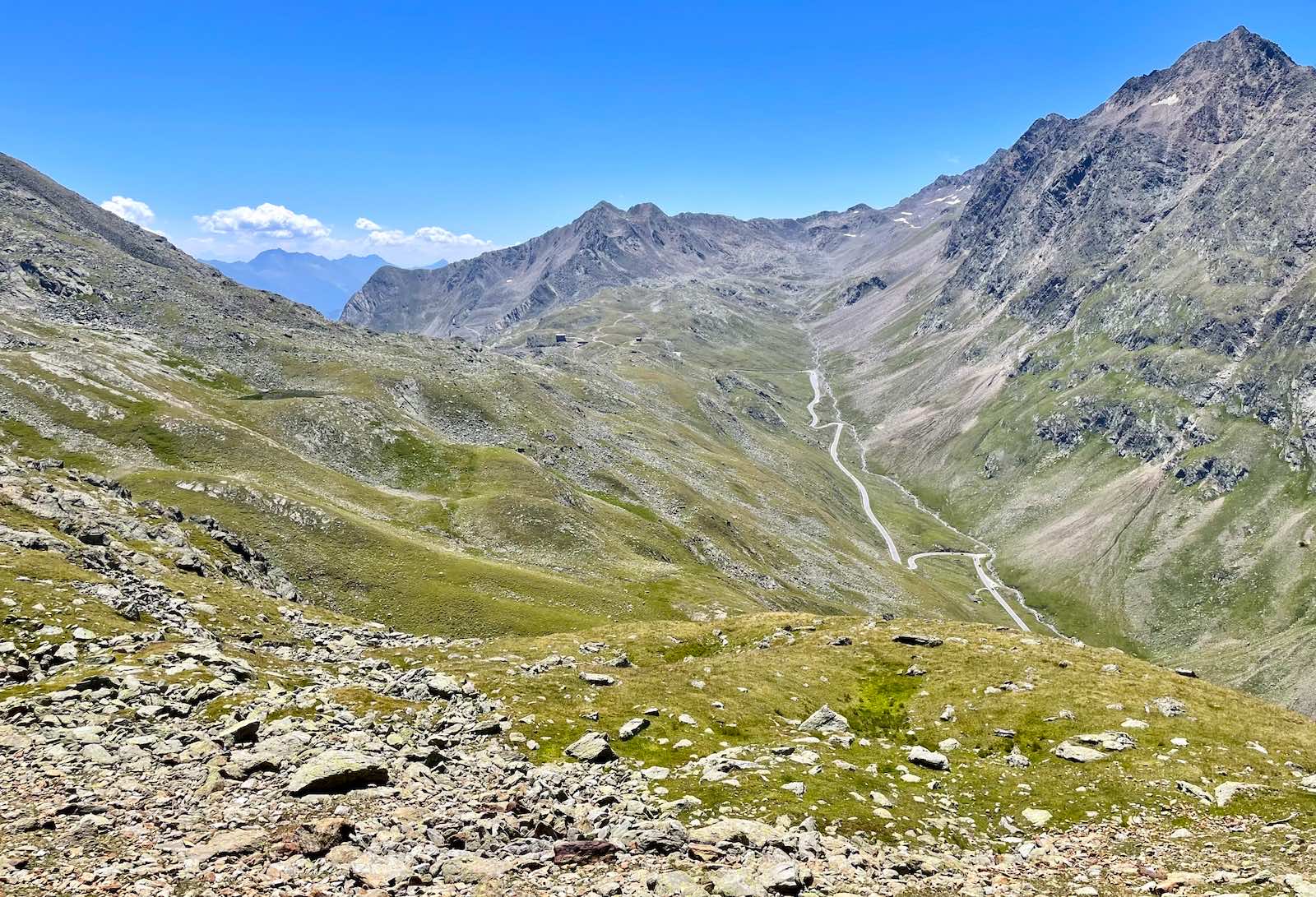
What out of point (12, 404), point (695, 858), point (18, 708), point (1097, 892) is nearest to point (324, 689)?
point (18, 708)

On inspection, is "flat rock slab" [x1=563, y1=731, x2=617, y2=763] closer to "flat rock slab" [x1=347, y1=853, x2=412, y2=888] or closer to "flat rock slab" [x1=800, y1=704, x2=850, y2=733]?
"flat rock slab" [x1=347, y1=853, x2=412, y2=888]

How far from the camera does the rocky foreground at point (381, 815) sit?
20266 mm

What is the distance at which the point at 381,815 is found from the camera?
2397 cm

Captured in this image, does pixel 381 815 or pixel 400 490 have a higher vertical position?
pixel 381 815

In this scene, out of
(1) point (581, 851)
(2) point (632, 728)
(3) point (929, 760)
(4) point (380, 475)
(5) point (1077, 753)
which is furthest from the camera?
(4) point (380, 475)

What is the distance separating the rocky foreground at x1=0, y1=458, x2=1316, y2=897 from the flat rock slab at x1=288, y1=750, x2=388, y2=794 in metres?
0.09

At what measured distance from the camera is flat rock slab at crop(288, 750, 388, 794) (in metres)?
24.9

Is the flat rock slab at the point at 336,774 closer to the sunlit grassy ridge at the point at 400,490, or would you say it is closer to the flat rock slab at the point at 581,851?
the flat rock slab at the point at 581,851

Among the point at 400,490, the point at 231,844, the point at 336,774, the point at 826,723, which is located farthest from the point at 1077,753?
the point at 400,490

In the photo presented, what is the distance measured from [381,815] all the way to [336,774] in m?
A: 2.76

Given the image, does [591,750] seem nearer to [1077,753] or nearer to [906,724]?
[906,724]

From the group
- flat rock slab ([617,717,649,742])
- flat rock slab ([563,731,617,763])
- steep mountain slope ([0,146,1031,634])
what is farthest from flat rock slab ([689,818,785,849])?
steep mountain slope ([0,146,1031,634])

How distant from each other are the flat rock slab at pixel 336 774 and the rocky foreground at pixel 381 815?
0.09 meters

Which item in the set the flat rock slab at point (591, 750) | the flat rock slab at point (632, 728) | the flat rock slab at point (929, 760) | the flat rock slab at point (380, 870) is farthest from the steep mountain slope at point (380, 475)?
the flat rock slab at point (380, 870)
